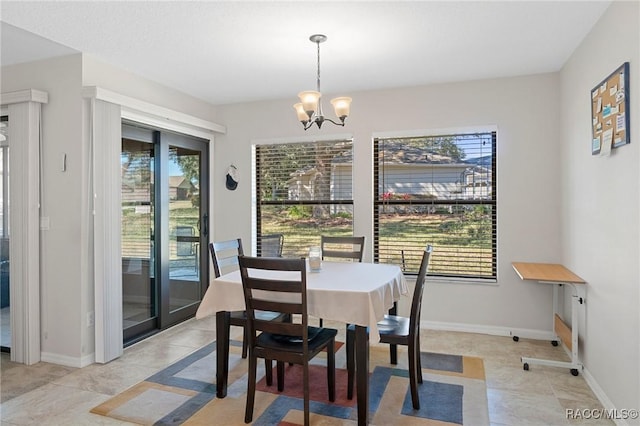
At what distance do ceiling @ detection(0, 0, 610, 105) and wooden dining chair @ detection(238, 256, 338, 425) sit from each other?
1.61 m

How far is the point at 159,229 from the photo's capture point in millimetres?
4023

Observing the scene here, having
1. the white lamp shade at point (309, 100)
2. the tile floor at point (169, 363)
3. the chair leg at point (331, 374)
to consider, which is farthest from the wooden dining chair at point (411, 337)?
the white lamp shade at point (309, 100)

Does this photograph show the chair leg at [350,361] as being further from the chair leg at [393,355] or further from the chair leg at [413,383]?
the chair leg at [393,355]

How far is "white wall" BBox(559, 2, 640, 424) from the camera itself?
7.11 ft

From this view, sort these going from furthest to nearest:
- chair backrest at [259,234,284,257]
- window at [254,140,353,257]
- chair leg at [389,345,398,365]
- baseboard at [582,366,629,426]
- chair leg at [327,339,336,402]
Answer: chair backrest at [259,234,284,257] → window at [254,140,353,257] → chair leg at [389,345,398,365] → chair leg at [327,339,336,402] → baseboard at [582,366,629,426]

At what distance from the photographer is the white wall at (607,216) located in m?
2.17

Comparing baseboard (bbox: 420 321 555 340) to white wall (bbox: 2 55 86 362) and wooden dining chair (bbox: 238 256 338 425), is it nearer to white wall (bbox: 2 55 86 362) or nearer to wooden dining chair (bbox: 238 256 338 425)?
wooden dining chair (bbox: 238 256 338 425)

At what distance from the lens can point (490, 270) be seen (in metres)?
4.02

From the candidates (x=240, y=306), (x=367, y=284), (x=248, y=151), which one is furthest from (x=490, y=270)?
(x=248, y=151)

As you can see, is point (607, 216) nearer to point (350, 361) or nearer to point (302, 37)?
point (350, 361)

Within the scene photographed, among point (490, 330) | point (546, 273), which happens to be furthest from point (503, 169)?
point (490, 330)

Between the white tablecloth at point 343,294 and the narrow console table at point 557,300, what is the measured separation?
3.88 feet

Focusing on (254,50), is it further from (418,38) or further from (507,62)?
(507,62)

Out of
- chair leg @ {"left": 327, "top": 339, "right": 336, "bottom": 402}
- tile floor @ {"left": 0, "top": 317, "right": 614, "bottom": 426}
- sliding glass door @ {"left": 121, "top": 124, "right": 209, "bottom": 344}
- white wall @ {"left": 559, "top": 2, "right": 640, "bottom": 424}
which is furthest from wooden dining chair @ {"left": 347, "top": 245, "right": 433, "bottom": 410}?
sliding glass door @ {"left": 121, "top": 124, "right": 209, "bottom": 344}
